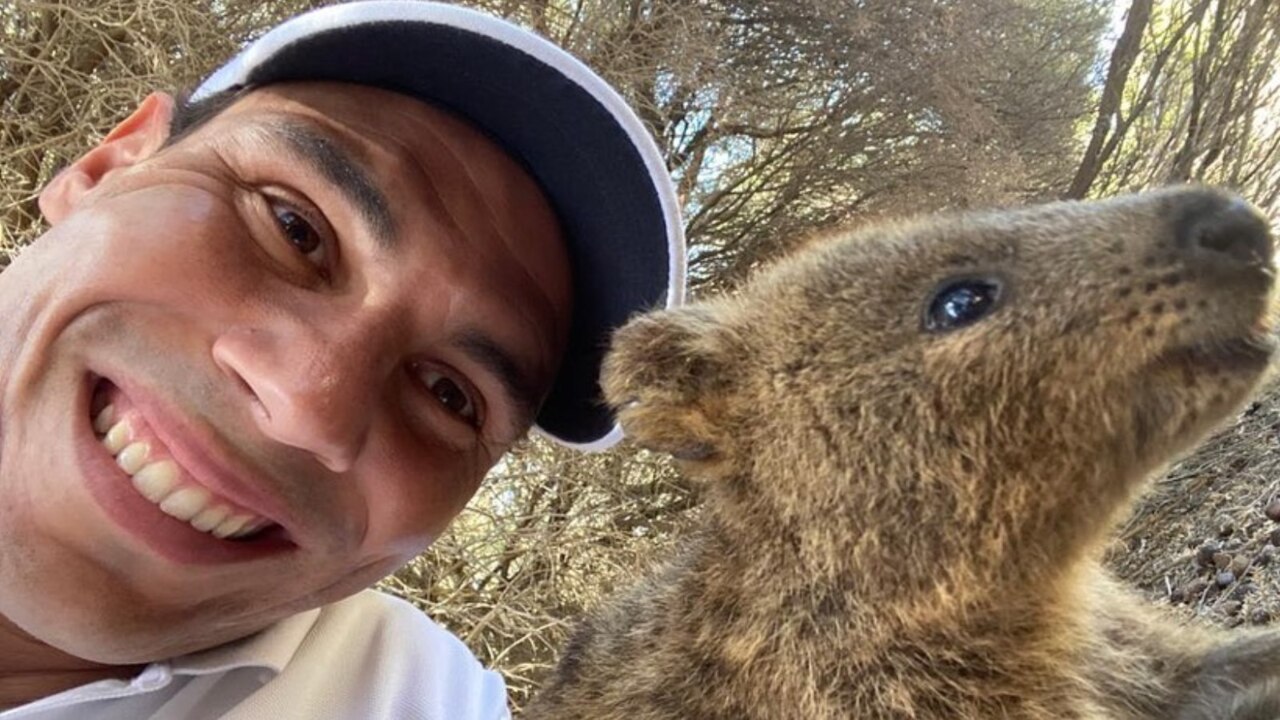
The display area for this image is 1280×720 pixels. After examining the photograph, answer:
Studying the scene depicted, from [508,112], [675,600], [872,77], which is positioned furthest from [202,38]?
[675,600]

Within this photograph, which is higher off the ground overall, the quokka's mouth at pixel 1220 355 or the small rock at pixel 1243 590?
the quokka's mouth at pixel 1220 355

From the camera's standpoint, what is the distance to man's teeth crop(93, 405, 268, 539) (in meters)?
1.83

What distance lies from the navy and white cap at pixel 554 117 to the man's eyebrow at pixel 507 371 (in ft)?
0.68

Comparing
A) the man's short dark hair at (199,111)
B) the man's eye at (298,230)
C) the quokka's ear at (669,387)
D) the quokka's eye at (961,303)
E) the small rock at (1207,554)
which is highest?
the man's short dark hair at (199,111)

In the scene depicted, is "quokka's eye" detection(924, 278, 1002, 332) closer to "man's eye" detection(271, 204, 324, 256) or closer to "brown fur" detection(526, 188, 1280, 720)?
"brown fur" detection(526, 188, 1280, 720)

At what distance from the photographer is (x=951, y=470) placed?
1823 millimetres

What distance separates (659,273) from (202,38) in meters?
3.86

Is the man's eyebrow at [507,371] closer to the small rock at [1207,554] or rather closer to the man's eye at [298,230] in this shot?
the man's eye at [298,230]

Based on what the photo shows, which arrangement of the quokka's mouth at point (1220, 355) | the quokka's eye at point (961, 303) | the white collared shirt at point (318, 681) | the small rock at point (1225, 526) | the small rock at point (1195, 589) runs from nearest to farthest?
the quokka's mouth at point (1220, 355), the quokka's eye at point (961, 303), the white collared shirt at point (318, 681), the small rock at point (1195, 589), the small rock at point (1225, 526)

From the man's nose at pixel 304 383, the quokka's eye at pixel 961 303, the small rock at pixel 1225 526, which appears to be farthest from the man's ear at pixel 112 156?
the small rock at pixel 1225 526

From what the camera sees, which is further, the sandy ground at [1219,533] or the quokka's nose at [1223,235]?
the sandy ground at [1219,533]

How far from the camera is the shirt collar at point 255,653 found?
212 cm

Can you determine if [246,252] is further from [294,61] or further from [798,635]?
[798,635]

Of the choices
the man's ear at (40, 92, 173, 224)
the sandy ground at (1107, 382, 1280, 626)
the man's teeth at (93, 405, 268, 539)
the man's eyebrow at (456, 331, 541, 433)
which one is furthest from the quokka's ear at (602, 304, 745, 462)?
the sandy ground at (1107, 382, 1280, 626)
